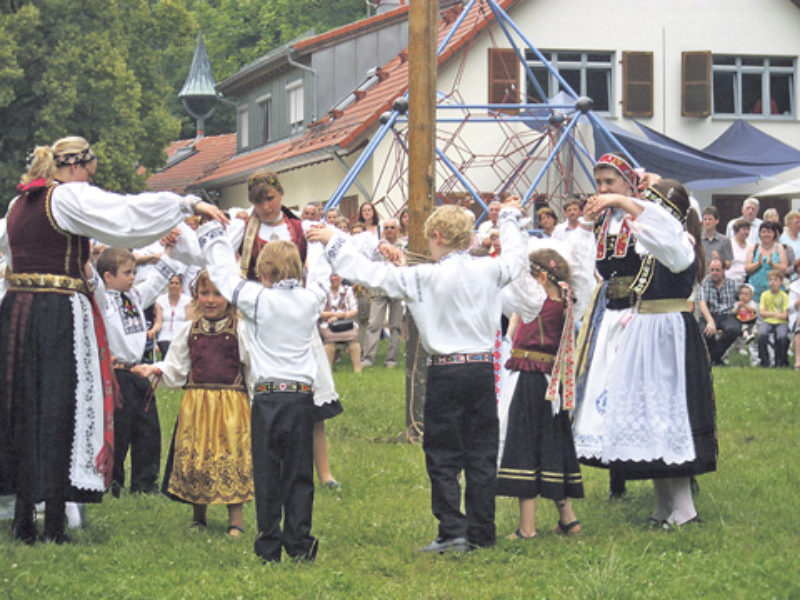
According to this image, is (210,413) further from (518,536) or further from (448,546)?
(518,536)

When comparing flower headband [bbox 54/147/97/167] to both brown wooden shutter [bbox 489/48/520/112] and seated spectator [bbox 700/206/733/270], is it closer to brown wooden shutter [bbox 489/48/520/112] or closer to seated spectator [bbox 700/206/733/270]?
seated spectator [bbox 700/206/733/270]

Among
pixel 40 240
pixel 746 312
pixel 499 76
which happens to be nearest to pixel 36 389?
pixel 40 240

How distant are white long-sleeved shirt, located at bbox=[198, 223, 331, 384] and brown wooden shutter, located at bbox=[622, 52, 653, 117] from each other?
20310 mm

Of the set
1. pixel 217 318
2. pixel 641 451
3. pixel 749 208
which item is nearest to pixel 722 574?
pixel 641 451

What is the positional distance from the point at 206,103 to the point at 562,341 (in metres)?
42.7

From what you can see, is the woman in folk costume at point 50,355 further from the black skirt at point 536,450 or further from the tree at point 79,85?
the tree at point 79,85

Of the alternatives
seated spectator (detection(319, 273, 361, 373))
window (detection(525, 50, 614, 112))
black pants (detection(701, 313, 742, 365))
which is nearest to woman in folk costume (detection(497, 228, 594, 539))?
seated spectator (detection(319, 273, 361, 373))

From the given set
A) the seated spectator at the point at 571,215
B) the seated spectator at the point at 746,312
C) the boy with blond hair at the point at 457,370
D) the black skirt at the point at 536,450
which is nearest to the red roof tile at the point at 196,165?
the seated spectator at the point at 746,312

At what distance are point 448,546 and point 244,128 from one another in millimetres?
27556

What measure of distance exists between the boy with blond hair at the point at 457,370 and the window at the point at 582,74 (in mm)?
19162

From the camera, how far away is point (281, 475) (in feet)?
22.0

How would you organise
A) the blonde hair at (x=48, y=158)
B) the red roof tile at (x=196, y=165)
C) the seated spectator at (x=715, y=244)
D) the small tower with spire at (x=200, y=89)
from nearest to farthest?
the blonde hair at (x=48, y=158) < the seated spectator at (x=715, y=244) < the red roof tile at (x=196, y=165) < the small tower with spire at (x=200, y=89)

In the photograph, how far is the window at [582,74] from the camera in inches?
1020

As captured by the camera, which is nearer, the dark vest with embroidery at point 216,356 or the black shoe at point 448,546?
the black shoe at point 448,546
